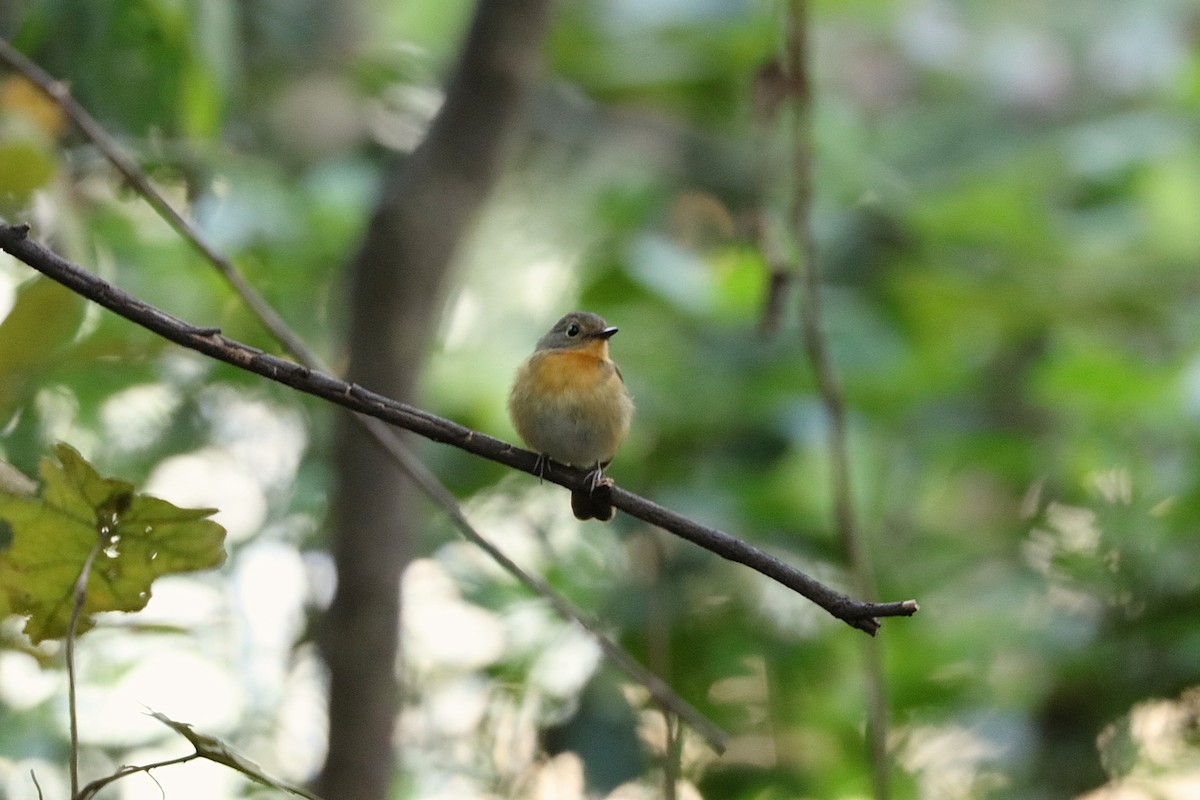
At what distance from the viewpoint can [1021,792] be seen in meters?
4.30

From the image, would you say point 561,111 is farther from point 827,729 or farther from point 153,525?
point 153,525

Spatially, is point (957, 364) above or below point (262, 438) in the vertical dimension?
above

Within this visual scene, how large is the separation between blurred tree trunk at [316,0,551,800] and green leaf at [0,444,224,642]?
1.70m

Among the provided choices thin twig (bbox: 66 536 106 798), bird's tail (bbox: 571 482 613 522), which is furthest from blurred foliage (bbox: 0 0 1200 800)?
thin twig (bbox: 66 536 106 798)

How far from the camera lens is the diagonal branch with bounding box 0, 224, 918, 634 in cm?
149

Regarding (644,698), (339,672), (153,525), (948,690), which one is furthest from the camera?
(644,698)

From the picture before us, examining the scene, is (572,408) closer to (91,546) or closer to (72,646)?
(91,546)

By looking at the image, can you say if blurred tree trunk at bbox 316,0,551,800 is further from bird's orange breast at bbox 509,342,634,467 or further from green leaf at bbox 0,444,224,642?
green leaf at bbox 0,444,224,642

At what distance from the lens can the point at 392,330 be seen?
3.62 meters

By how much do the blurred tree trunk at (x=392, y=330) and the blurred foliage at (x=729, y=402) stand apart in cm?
59

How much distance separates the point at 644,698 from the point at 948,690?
41.1 inches

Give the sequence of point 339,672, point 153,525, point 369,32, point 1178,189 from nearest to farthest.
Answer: point 153,525
point 339,672
point 1178,189
point 369,32

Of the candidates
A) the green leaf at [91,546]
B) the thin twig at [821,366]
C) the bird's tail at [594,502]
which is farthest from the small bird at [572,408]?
the green leaf at [91,546]

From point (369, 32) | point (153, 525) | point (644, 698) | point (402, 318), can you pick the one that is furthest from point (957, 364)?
point (153, 525)
